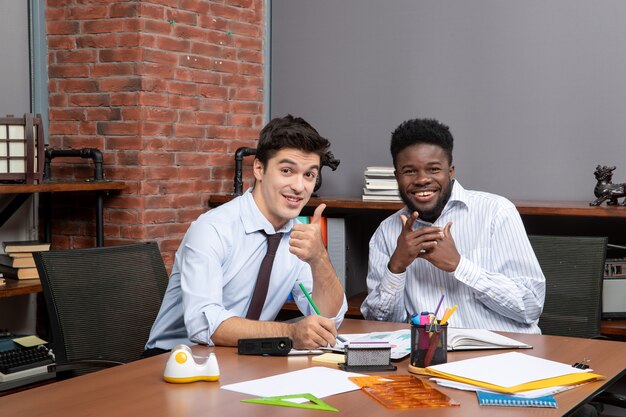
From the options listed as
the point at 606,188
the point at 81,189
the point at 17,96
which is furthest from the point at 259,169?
the point at 17,96

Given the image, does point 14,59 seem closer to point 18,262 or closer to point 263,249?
point 18,262

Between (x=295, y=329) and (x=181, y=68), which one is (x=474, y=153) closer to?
(x=181, y=68)

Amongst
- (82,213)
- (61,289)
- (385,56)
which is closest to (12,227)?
(82,213)

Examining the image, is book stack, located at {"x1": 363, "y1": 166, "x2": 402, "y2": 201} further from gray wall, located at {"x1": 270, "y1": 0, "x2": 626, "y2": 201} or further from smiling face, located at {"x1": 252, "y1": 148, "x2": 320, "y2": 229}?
smiling face, located at {"x1": 252, "y1": 148, "x2": 320, "y2": 229}

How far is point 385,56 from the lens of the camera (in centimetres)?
422

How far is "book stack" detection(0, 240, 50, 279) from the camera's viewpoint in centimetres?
342

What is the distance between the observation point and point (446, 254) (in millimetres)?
2578

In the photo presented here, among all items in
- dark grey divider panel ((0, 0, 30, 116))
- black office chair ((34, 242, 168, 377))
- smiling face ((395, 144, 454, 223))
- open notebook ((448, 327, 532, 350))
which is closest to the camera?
open notebook ((448, 327, 532, 350))

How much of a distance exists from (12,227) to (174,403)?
2.44 metres

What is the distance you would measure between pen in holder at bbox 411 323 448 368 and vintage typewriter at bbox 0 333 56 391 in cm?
150

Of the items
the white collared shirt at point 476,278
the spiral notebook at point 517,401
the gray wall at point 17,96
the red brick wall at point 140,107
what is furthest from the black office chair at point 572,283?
the gray wall at point 17,96

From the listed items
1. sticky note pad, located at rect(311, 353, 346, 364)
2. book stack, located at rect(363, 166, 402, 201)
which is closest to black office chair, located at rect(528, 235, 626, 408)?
book stack, located at rect(363, 166, 402, 201)

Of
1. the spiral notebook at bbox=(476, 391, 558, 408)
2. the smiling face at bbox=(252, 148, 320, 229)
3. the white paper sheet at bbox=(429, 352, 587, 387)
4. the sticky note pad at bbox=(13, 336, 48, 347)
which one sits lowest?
the sticky note pad at bbox=(13, 336, 48, 347)

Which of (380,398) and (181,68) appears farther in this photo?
(181,68)
